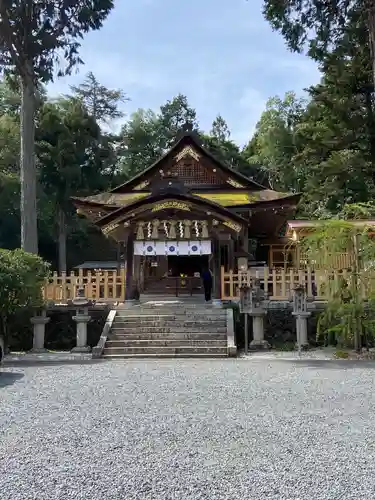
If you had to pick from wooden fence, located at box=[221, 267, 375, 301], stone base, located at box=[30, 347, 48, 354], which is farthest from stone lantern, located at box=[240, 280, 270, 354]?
stone base, located at box=[30, 347, 48, 354]

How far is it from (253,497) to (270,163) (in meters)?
36.2

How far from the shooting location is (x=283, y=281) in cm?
1323

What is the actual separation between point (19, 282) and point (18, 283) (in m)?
0.05

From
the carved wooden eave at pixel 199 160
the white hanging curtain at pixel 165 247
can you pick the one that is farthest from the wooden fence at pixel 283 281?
the carved wooden eave at pixel 199 160

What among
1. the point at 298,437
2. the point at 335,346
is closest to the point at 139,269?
the point at 335,346

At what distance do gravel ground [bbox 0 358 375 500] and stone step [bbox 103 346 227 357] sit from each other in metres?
3.20

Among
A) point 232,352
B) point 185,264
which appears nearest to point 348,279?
point 232,352

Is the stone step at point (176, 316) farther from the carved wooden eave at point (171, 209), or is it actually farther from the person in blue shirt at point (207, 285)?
the carved wooden eave at point (171, 209)

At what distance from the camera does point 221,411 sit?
18.2 ft

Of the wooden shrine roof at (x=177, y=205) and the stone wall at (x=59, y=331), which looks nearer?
the stone wall at (x=59, y=331)

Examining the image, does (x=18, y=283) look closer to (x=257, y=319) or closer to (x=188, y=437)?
(x=257, y=319)

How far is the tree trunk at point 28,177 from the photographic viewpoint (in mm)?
16469

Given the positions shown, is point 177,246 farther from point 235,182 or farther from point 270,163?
point 270,163

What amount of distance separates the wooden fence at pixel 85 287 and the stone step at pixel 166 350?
2.71 m
